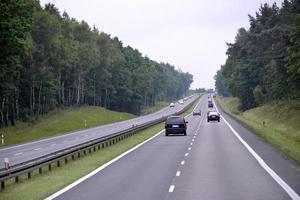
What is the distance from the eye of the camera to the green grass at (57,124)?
201ft

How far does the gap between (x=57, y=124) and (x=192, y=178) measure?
57.9 m

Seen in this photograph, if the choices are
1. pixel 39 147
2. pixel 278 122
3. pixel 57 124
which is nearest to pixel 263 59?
pixel 278 122

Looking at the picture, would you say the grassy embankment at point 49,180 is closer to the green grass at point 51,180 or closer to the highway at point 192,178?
the green grass at point 51,180

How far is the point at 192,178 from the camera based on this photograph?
21000 mm

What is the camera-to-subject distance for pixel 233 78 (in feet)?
461

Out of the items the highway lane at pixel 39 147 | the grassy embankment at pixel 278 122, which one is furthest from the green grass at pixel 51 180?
the grassy embankment at pixel 278 122

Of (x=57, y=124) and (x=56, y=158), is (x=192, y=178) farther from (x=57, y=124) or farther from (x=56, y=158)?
(x=57, y=124)

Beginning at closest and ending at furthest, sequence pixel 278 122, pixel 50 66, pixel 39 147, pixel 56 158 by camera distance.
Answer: pixel 56 158
pixel 39 147
pixel 278 122
pixel 50 66

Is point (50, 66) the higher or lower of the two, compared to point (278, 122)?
higher

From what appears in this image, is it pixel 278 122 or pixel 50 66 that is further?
pixel 50 66

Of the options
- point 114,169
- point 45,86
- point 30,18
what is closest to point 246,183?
point 114,169

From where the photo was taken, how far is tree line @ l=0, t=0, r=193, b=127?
Result: 51750mm

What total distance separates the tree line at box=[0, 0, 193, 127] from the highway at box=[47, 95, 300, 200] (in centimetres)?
2219

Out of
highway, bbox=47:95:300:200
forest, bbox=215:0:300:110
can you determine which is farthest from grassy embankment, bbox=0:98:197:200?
forest, bbox=215:0:300:110
